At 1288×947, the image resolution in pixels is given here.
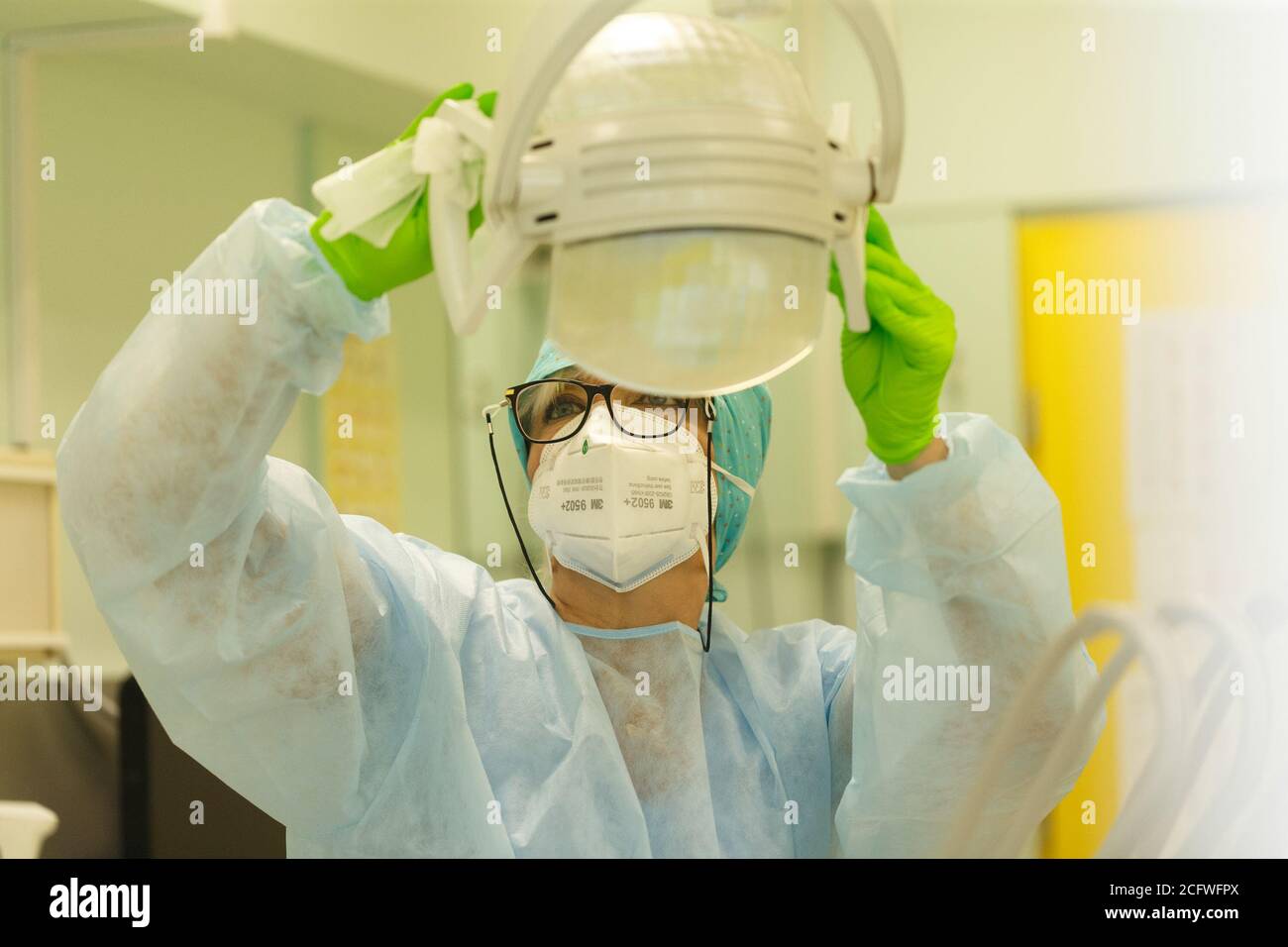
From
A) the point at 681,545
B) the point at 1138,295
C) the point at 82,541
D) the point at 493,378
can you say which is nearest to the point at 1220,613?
the point at 681,545

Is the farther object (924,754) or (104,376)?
(924,754)

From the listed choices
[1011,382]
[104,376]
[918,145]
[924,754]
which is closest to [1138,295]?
[1011,382]

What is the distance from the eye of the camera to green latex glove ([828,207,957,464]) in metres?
0.80

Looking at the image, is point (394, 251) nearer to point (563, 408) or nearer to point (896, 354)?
point (896, 354)

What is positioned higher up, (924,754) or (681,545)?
(681,545)

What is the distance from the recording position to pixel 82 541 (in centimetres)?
83

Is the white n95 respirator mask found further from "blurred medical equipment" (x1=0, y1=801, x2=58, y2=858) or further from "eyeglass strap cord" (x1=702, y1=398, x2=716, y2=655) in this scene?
"blurred medical equipment" (x1=0, y1=801, x2=58, y2=858)

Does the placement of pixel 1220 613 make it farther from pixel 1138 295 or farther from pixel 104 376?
pixel 1138 295

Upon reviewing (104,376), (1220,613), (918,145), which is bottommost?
(1220,613)

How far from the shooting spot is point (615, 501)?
1.12 meters

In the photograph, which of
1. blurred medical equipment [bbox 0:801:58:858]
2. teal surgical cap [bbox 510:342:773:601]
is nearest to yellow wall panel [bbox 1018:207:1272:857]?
teal surgical cap [bbox 510:342:773:601]
